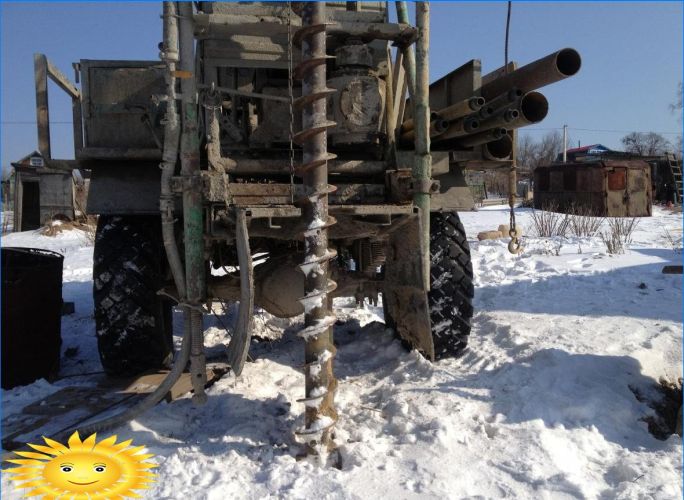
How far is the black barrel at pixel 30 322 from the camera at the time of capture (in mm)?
3990

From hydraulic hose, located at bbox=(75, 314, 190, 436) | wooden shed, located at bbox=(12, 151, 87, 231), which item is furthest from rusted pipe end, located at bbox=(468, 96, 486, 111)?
wooden shed, located at bbox=(12, 151, 87, 231)

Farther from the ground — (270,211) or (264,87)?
(264,87)

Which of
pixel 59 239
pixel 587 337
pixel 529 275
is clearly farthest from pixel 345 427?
pixel 59 239

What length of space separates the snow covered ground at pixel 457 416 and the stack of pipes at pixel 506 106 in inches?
58.2

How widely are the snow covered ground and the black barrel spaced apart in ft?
0.70

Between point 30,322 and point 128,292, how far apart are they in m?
0.92

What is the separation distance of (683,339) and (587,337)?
2.02 feet

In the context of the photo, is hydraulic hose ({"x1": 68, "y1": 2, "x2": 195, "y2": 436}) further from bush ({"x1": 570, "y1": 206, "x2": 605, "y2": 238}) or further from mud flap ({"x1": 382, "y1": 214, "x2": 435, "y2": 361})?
bush ({"x1": 570, "y1": 206, "x2": 605, "y2": 238})

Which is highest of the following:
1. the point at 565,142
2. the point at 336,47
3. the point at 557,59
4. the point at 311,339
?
the point at 565,142

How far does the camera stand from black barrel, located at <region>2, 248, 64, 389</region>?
13.1ft

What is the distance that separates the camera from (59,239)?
47.5ft

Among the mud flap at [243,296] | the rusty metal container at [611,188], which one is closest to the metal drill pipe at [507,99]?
the mud flap at [243,296]

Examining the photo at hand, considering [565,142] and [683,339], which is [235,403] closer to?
[683,339]

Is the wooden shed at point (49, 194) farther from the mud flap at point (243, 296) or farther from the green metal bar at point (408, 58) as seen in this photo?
the mud flap at point (243, 296)
